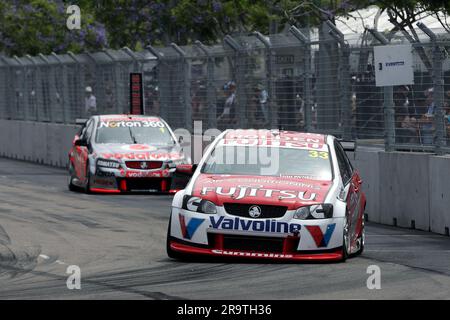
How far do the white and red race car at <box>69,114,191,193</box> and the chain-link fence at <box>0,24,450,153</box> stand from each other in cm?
187

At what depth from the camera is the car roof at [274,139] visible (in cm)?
1501

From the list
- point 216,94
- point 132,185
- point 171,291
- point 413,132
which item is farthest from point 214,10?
point 171,291

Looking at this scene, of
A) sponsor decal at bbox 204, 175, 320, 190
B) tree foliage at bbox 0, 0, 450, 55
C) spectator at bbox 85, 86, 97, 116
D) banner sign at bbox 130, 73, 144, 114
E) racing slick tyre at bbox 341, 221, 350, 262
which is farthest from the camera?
tree foliage at bbox 0, 0, 450, 55

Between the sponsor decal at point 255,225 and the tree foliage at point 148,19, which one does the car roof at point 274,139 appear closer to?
the sponsor decal at point 255,225

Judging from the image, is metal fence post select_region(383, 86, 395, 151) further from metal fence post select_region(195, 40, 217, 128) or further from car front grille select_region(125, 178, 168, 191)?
metal fence post select_region(195, 40, 217, 128)

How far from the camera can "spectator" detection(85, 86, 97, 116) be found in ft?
115

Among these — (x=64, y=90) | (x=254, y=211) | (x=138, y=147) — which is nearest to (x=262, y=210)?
(x=254, y=211)

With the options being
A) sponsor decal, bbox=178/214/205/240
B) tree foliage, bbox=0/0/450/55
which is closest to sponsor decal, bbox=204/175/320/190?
sponsor decal, bbox=178/214/205/240

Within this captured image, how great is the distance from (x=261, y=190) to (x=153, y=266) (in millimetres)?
1326

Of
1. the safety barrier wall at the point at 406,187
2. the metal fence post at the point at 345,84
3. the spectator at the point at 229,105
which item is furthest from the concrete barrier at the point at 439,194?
the spectator at the point at 229,105
